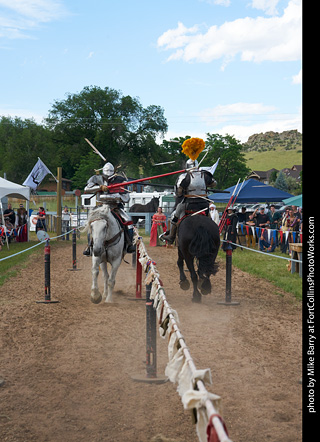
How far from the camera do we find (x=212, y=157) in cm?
7712

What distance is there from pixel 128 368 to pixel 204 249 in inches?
156

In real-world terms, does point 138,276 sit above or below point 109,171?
below

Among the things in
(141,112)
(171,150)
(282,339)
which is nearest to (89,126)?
(141,112)

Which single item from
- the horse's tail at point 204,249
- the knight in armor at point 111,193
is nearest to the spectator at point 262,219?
the knight in armor at point 111,193

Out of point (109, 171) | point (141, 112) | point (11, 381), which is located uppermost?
point (141, 112)

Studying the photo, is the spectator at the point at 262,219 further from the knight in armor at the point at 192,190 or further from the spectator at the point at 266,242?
the knight in armor at the point at 192,190

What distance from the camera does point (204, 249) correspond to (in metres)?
10.3

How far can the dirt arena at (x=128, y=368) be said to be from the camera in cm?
503

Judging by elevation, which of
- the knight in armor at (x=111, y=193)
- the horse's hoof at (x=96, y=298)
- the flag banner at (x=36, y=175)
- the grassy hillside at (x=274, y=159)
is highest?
the grassy hillside at (x=274, y=159)

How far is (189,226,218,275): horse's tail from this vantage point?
10.3 metres

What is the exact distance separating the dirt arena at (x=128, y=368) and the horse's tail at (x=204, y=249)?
0.84m

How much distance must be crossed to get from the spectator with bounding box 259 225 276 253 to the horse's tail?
38.2 feet

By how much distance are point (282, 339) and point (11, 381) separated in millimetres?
4089
